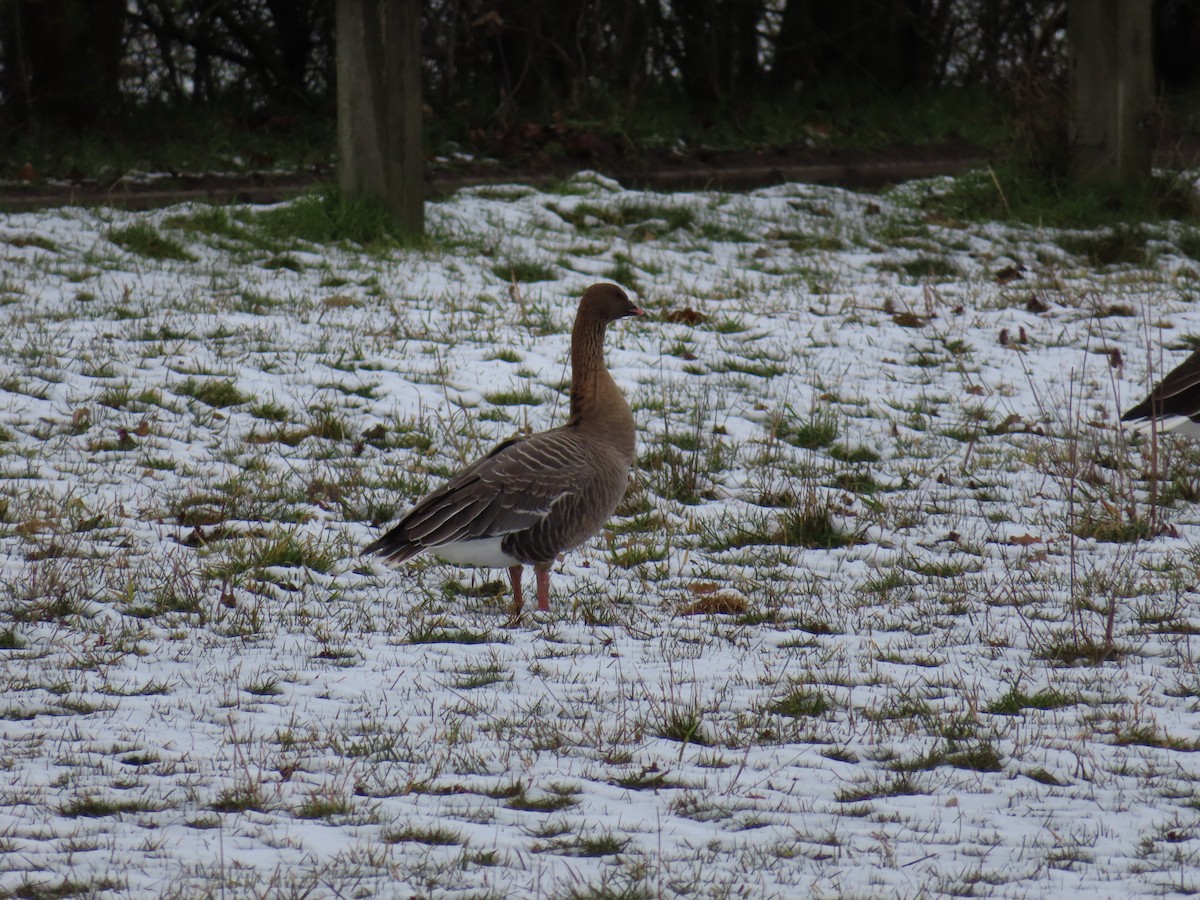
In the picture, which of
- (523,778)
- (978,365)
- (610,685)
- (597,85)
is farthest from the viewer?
(597,85)

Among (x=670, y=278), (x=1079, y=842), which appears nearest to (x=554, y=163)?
(x=670, y=278)

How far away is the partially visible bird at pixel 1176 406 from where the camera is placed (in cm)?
600

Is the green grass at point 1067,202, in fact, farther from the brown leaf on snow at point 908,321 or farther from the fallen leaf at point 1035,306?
the brown leaf on snow at point 908,321

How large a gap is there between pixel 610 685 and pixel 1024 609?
173cm

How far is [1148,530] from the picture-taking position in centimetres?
587

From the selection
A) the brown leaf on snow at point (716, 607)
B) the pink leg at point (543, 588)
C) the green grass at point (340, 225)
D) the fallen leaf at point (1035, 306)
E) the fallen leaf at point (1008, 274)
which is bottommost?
the brown leaf on snow at point (716, 607)

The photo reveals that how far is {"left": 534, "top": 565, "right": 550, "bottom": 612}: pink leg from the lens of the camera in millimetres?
5066

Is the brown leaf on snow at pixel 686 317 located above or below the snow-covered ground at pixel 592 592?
above

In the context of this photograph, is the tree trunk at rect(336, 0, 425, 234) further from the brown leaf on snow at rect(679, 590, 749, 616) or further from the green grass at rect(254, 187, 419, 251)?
the brown leaf on snow at rect(679, 590, 749, 616)

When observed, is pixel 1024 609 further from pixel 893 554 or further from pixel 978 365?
pixel 978 365

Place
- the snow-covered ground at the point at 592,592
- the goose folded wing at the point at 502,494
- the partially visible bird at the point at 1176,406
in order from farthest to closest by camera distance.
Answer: the partially visible bird at the point at 1176,406
the goose folded wing at the point at 502,494
the snow-covered ground at the point at 592,592

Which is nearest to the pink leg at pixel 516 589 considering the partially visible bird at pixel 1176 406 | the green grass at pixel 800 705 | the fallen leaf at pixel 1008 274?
the green grass at pixel 800 705

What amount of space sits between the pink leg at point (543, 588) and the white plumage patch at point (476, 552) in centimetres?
11

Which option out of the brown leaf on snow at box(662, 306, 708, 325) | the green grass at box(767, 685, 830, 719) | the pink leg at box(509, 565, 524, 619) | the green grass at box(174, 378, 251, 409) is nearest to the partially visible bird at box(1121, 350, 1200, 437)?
the green grass at box(767, 685, 830, 719)
